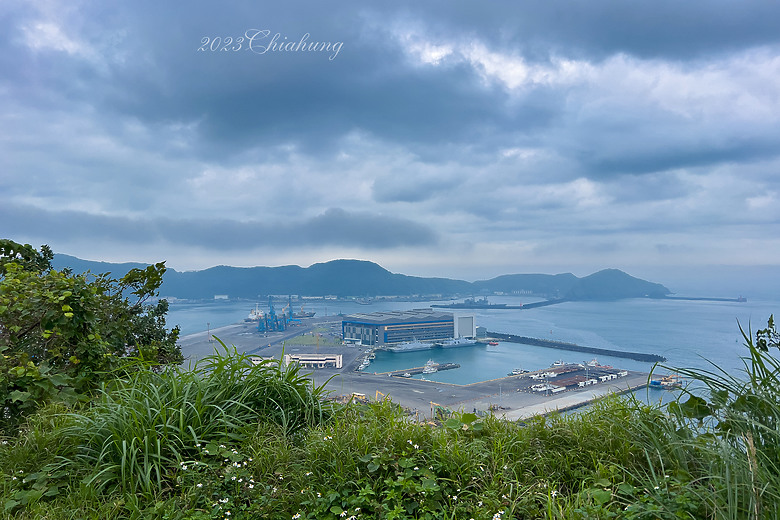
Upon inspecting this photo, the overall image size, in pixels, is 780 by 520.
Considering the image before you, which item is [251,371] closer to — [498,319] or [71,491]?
[71,491]

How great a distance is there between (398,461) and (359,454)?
8.5 inches

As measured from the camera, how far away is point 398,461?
2.00 metres

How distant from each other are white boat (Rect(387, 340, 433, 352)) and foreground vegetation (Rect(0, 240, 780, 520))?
8.06 metres

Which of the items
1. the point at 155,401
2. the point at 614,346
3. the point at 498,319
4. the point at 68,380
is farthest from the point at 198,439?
the point at 498,319

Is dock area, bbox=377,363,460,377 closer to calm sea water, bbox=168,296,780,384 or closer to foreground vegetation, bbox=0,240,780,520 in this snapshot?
calm sea water, bbox=168,296,780,384

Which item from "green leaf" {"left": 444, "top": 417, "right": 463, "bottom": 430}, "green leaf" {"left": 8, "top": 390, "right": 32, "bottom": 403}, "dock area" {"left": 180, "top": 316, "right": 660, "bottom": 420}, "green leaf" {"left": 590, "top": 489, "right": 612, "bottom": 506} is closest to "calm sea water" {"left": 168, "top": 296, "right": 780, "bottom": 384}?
"dock area" {"left": 180, "top": 316, "right": 660, "bottom": 420}

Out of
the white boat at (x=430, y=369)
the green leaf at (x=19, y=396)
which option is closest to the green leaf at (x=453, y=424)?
the green leaf at (x=19, y=396)

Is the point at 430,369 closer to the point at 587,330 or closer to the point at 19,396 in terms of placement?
the point at 19,396

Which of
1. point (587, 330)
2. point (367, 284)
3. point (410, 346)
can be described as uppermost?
point (367, 284)

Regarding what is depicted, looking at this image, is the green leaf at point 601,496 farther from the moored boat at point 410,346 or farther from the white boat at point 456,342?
the white boat at point 456,342

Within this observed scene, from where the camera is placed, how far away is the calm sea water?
16.3 feet

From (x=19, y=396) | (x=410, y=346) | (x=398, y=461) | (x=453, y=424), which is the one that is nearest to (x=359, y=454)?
(x=398, y=461)

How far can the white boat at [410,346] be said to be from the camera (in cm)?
1084

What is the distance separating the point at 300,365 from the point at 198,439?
85cm
